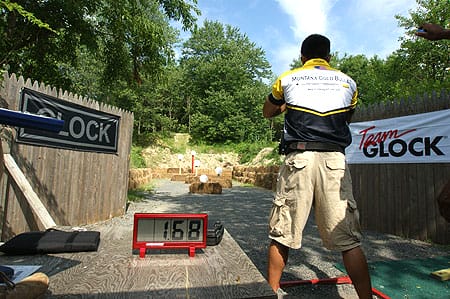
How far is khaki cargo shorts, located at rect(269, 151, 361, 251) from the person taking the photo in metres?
1.65

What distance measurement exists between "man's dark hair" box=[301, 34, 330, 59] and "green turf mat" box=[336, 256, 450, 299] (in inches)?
76.2

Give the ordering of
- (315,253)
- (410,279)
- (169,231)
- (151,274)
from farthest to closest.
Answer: (315,253), (410,279), (169,231), (151,274)

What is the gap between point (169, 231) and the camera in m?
1.39

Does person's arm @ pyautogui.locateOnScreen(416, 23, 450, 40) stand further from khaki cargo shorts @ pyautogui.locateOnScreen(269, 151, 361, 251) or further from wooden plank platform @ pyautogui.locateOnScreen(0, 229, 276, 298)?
wooden plank platform @ pyautogui.locateOnScreen(0, 229, 276, 298)

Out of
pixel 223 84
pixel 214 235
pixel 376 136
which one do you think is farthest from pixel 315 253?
pixel 223 84

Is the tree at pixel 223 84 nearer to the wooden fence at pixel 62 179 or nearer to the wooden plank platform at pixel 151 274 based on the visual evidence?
the wooden fence at pixel 62 179

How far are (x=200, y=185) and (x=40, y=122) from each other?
9904mm

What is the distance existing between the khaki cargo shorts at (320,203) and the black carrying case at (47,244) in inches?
41.5

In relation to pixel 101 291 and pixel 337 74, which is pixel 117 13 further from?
pixel 101 291

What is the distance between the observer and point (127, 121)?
5301 millimetres

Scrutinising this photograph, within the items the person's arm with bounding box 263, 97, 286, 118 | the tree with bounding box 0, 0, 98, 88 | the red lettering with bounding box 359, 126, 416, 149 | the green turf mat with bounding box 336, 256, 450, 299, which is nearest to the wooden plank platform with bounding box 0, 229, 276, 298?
the person's arm with bounding box 263, 97, 286, 118

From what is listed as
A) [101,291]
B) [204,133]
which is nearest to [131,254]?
[101,291]

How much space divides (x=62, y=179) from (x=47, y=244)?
9.63 ft

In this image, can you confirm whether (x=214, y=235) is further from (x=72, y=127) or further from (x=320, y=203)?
(x=72, y=127)
